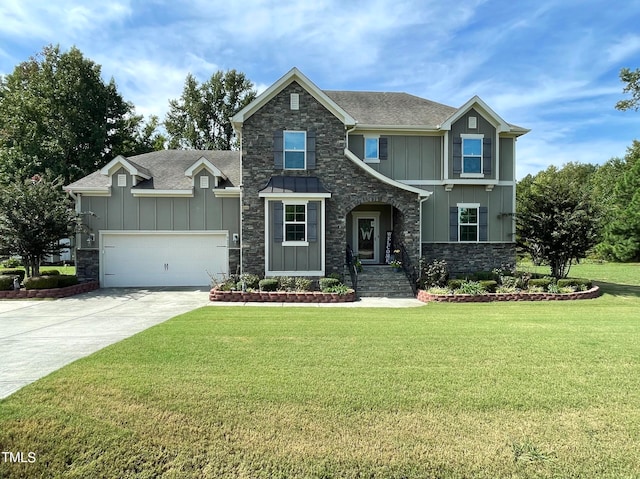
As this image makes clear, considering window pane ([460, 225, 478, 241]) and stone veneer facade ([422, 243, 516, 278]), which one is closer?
stone veneer facade ([422, 243, 516, 278])

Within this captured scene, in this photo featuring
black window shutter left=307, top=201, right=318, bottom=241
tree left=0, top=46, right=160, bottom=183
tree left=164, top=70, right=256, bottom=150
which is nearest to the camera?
black window shutter left=307, top=201, right=318, bottom=241

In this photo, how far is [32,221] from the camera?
13.8 metres

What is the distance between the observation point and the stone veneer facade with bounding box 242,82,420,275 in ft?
46.8

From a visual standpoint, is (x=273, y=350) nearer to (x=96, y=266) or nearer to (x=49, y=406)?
(x=49, y=406)

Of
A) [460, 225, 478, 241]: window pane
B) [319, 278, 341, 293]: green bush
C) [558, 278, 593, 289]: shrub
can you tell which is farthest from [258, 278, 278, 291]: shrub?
[558, 278, 593, 289]: shrub

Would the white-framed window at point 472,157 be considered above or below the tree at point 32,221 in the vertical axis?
above

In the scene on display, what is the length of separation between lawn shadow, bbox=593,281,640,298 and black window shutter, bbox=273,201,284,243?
12664 millimetres

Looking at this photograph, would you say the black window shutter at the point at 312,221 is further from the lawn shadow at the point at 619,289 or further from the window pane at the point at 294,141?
the lawn shadow at the point at 619,289

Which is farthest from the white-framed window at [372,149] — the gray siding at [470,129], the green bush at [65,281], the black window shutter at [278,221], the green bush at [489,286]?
the green bush at [65,281]

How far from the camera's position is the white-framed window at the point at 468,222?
1648 cm

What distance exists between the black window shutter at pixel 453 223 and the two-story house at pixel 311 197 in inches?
2.5

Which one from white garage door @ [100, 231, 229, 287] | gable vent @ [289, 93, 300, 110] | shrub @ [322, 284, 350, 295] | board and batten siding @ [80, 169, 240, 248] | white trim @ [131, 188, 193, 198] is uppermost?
gable vent @ [289, 93, 300, 110]

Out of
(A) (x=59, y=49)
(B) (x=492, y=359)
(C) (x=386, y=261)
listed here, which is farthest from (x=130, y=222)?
(A) (x=59, y=49)

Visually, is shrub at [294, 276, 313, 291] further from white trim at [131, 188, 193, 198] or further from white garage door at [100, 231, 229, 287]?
white trim at [131, 188, 193, 198]
